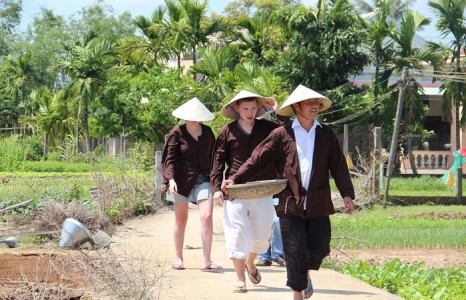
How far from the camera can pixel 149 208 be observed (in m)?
19.5

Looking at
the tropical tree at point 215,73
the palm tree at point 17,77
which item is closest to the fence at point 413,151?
the tropical tree at point 215,73

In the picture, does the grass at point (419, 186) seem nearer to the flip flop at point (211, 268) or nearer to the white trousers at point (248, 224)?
the flip flop at point (211, 268)

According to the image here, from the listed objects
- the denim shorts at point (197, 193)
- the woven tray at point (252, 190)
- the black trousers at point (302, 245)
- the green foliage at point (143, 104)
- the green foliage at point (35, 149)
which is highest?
the green foliage at point (143, 104)

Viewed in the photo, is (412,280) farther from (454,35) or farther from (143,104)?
(143,104)

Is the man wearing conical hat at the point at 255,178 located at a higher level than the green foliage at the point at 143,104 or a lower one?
lower

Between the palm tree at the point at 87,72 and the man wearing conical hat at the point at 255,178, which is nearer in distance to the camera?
the man wearing conical hat at the point at 255,178

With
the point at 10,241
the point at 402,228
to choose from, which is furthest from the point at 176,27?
the point at 10,241

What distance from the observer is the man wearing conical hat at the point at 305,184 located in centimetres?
828

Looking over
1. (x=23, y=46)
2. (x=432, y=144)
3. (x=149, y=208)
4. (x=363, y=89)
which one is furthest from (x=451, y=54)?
(x=23, y=46)

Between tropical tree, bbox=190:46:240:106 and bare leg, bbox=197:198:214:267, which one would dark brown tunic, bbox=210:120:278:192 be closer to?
bare leg, bbox=197:198:214:267

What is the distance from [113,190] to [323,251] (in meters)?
9.73

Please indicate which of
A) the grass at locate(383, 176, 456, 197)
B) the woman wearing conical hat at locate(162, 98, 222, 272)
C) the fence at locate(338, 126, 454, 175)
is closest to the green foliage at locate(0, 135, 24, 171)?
the fence at locate(338, 126, 454, 175)

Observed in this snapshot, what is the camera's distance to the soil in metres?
8.89

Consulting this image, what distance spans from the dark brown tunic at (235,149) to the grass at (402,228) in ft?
11.6
